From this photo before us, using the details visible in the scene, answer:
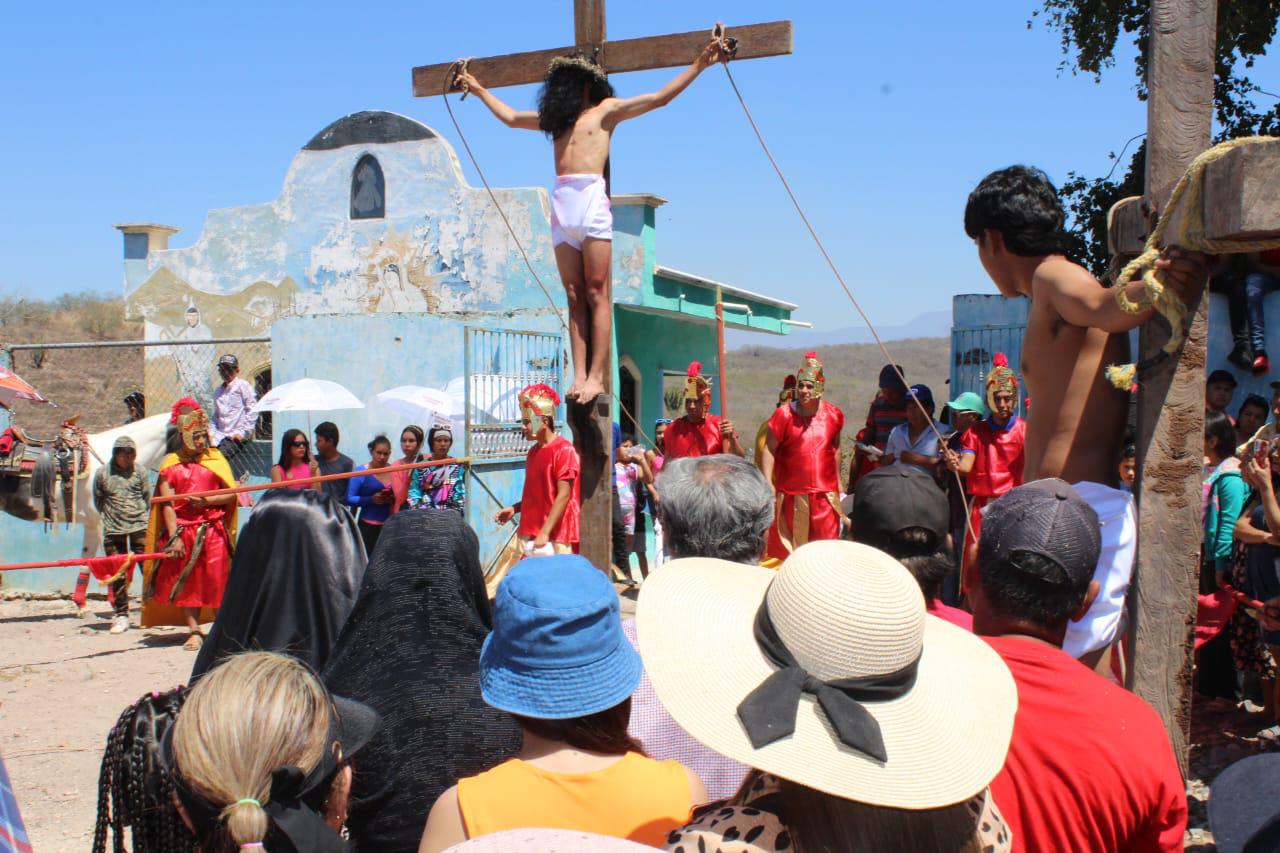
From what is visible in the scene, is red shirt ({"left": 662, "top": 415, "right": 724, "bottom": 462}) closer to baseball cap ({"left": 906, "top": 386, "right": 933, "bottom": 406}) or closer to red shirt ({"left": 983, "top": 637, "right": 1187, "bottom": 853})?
baseball cap ({"left": 906, "top": 386, "right": 933, "bottom": 406})

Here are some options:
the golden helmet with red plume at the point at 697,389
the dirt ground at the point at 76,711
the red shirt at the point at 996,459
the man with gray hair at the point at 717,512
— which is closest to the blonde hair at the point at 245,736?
the man with gray hair at the point at 717,512

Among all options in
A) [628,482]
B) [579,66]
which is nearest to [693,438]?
[628,482]

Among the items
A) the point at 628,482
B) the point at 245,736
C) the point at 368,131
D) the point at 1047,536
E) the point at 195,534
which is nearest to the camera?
the point at 245,736

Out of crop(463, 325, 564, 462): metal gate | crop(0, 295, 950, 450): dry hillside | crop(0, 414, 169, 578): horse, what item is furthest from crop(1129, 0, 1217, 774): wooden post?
crop(0, 295, 950, 450): dry hillside

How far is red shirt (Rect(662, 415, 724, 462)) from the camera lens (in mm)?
8586

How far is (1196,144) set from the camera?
9.04 feet

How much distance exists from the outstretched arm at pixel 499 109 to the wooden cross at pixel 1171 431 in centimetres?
249

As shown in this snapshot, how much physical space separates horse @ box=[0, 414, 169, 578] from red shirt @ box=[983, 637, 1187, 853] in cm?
1176

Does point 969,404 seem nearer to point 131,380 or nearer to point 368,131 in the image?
point 368,131

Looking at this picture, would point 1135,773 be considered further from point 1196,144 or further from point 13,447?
point 13,447

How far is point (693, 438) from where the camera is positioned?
8.67 meters

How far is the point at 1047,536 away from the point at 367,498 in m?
7.86

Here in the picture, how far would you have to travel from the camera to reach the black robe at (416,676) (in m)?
2.35

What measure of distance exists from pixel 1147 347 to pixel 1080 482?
17.9 inches
